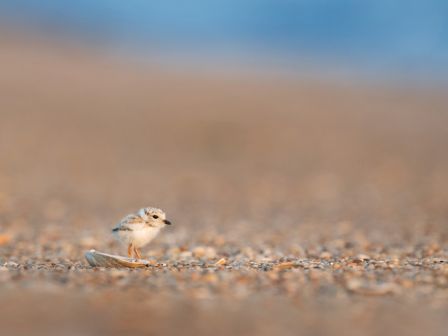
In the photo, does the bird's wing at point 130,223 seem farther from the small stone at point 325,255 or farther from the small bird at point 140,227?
the small stone at point 325,255

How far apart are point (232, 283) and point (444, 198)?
1109 cm

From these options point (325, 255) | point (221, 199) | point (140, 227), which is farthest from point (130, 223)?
point (221, 199)

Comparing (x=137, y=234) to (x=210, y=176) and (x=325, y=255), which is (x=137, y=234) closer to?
(x=325, y=255)

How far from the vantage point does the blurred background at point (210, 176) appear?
Result: 17.8ft

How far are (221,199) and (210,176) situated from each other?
11.3ft

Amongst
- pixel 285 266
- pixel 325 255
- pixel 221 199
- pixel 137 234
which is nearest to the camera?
pixel 285 266

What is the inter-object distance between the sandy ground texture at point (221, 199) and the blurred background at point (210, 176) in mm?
38

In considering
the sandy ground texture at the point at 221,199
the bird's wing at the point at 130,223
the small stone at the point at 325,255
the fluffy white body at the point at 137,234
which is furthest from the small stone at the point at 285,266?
the bird's wing at the point at 130,223

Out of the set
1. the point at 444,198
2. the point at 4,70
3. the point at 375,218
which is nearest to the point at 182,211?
the point at 375,218

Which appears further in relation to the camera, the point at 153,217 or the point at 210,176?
the point at 210,176

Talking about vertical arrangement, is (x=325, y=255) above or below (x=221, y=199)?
below

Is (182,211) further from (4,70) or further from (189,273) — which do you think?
(4,70)

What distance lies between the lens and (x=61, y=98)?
29094 mm

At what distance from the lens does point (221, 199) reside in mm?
16781
